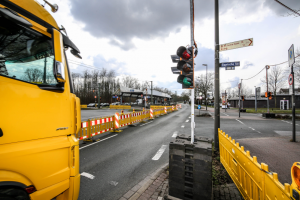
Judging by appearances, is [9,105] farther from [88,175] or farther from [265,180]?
[265,180]

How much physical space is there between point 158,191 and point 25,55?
136 inches

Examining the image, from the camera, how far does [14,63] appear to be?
1896 millimetres

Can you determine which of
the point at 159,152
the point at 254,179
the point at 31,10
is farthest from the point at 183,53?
the point at 159,152

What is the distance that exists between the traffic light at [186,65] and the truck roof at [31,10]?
2.56 m

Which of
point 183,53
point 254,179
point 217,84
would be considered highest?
point 183,53

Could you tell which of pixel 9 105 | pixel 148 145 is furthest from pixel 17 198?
pixel 148 145

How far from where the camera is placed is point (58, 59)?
88.2 inches

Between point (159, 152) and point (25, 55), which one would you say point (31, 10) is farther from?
point (159, 152)

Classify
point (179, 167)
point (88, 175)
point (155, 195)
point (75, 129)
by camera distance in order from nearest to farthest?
point (75, 129)
point (179, 167)
point (155, 195)
point (88, 175)

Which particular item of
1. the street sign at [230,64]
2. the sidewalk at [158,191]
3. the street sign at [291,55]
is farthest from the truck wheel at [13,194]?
the street sign at [291,55]

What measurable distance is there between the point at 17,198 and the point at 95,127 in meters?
6.39

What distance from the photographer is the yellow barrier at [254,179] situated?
1.74 meters

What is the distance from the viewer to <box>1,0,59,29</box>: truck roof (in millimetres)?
1959

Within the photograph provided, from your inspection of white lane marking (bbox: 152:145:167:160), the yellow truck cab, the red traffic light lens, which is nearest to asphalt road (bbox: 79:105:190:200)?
white lane marking (bbox: 152:145:167:160)
